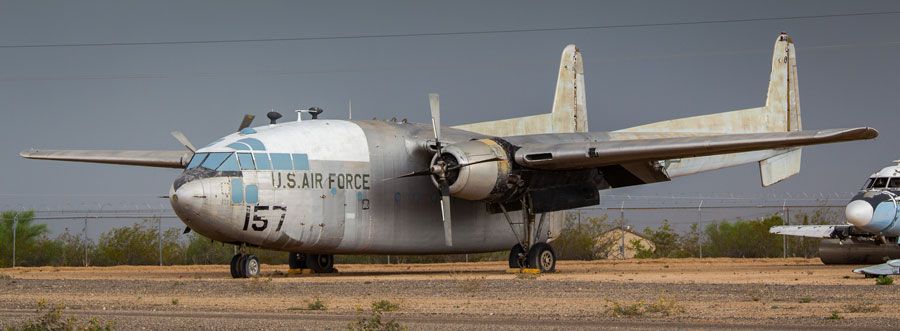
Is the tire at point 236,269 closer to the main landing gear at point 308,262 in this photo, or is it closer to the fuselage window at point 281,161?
the fuselage window at point 281,161

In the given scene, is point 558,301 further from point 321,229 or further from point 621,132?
point 621,132

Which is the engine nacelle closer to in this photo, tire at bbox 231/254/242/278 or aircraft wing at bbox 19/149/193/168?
tire at bbox 231/254/242/278

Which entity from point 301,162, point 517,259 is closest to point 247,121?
point 301,162

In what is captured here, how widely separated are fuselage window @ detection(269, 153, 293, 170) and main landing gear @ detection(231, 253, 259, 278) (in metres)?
2.16

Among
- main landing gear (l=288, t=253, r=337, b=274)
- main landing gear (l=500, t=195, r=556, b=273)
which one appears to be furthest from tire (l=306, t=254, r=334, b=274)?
main landing gear (l=500, t=195, r=556, b=273)

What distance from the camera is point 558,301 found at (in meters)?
19.5

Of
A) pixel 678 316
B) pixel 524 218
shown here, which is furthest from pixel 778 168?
pixel 678 316

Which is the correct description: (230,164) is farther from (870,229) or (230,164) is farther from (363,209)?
(870,229)

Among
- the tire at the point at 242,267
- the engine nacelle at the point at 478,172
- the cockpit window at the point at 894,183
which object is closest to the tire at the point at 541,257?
the engine nacelle at the point at 478,172

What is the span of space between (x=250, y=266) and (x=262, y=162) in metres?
2.47

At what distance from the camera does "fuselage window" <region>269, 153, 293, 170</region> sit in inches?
1061

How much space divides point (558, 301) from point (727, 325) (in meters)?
5.15

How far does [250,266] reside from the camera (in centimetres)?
2747

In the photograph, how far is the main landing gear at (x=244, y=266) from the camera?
2736 centimetres
